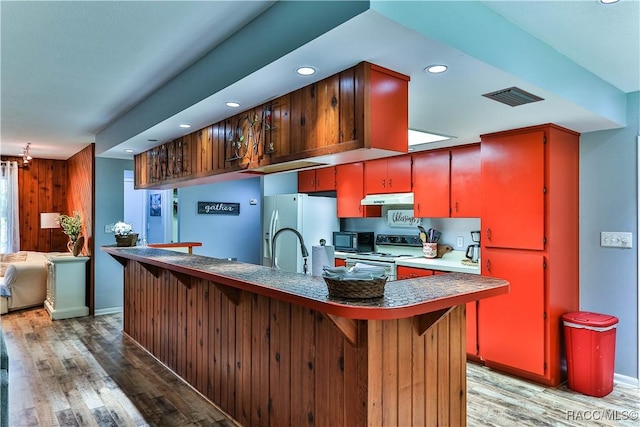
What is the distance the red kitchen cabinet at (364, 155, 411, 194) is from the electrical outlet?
186cm

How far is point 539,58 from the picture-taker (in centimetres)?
235

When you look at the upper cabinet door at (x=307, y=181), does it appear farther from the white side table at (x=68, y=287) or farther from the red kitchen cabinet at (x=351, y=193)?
the white side table at (x=68, y=287)

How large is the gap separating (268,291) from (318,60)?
1.16m

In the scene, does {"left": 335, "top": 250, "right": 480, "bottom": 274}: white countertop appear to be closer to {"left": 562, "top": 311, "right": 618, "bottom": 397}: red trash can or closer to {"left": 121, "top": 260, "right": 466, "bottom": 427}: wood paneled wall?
{"left": 562, "top": 311, "right": 618, "bottom": 397}: red trash can

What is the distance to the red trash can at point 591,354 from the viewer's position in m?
3.04

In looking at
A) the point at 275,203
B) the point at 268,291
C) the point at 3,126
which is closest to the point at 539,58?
the point at 268,291

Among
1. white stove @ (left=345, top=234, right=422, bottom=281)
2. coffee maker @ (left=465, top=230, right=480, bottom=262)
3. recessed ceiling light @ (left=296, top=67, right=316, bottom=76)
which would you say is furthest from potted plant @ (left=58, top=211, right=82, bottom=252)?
coffee maker @ (left=465, top=230, right=480, bottom=262)

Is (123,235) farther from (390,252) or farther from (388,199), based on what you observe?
A: (390,252)

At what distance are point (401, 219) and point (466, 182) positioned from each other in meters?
1.11

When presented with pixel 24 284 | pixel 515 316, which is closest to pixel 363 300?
pixel 515 316

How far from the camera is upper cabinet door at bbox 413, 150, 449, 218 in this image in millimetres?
4227

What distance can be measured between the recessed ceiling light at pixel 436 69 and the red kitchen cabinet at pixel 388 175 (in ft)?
8.29

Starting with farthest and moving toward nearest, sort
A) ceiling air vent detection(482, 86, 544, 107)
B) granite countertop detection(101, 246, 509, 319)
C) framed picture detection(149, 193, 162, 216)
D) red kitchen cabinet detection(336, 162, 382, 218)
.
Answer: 1. framed picture detection(149, 193, 162, 216)
2. red kitchen cabinet detection(336, 162, 382, 218)
3. ceiling air vent detection(482, 86, 544, 107)
4. granite countertop detection(101, 246, 509, 319)

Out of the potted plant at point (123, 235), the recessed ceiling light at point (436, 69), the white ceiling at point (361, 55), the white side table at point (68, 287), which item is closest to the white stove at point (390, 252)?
the white ceiling at point (361, 55)
